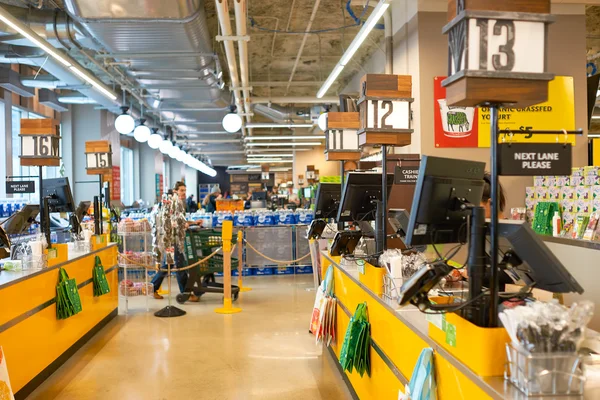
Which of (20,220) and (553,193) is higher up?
(553,193)

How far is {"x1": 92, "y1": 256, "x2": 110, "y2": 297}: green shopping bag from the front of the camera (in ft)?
21.7

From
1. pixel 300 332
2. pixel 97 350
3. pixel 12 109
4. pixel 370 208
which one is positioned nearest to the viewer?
pixel 370 208

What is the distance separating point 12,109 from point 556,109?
11.1 meters

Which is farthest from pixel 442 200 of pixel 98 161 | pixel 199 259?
pixel 98 161

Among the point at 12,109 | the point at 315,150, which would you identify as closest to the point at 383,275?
the point at 12,109

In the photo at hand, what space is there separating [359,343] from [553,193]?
3805 mm

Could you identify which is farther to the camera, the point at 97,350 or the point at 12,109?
the point at 12,109

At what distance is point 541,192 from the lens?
263 inches

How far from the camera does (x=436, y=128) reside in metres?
7.47

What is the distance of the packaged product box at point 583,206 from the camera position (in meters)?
5.72

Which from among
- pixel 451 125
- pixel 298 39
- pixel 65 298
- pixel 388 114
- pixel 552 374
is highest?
pixel 298 39

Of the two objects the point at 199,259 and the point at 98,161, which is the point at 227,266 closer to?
the point at 199,259

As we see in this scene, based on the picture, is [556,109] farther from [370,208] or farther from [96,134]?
[96,134]

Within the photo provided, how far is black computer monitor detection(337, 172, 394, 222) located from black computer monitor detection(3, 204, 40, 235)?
126 inches
